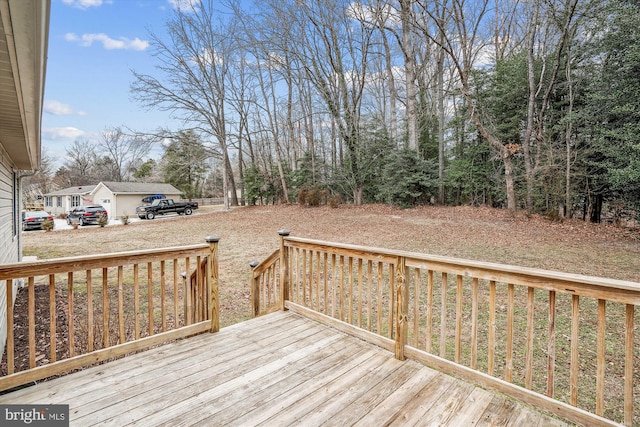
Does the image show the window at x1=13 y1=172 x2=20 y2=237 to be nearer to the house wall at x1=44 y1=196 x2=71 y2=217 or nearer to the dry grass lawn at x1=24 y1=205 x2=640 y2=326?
the dry grass lawn at x1=24 y1=205 x2=640 y2=326

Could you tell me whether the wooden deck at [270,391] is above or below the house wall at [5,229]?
below

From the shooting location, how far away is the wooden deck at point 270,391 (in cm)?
198

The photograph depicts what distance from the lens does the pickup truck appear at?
20.9 metres

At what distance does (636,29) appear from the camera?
8.42 metres

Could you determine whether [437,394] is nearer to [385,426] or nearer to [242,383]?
[385,426]

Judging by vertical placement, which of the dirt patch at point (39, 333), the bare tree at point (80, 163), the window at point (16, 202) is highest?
the bare tree at point (80, 163)

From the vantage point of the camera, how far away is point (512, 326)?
204 cm

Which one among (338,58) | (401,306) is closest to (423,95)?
(338,58)

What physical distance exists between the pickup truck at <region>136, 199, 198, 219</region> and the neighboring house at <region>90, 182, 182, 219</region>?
4288 mm

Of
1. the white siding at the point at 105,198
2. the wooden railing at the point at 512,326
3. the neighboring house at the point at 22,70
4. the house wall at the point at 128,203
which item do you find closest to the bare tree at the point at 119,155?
the white siding at the point at 105,198

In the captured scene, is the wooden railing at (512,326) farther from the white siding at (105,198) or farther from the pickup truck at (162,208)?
the white siding at (105,198)

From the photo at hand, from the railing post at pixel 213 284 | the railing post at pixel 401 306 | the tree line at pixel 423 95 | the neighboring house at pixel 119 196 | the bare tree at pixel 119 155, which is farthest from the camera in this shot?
the bare tree at pixel 119 155

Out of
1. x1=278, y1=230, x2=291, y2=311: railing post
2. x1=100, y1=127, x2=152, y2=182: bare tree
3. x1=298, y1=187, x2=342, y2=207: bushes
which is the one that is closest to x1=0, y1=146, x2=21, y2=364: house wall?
x1=278, y1=230, x2=291, y2=311: railing post

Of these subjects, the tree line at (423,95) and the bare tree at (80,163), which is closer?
the tree line at (423,95)
